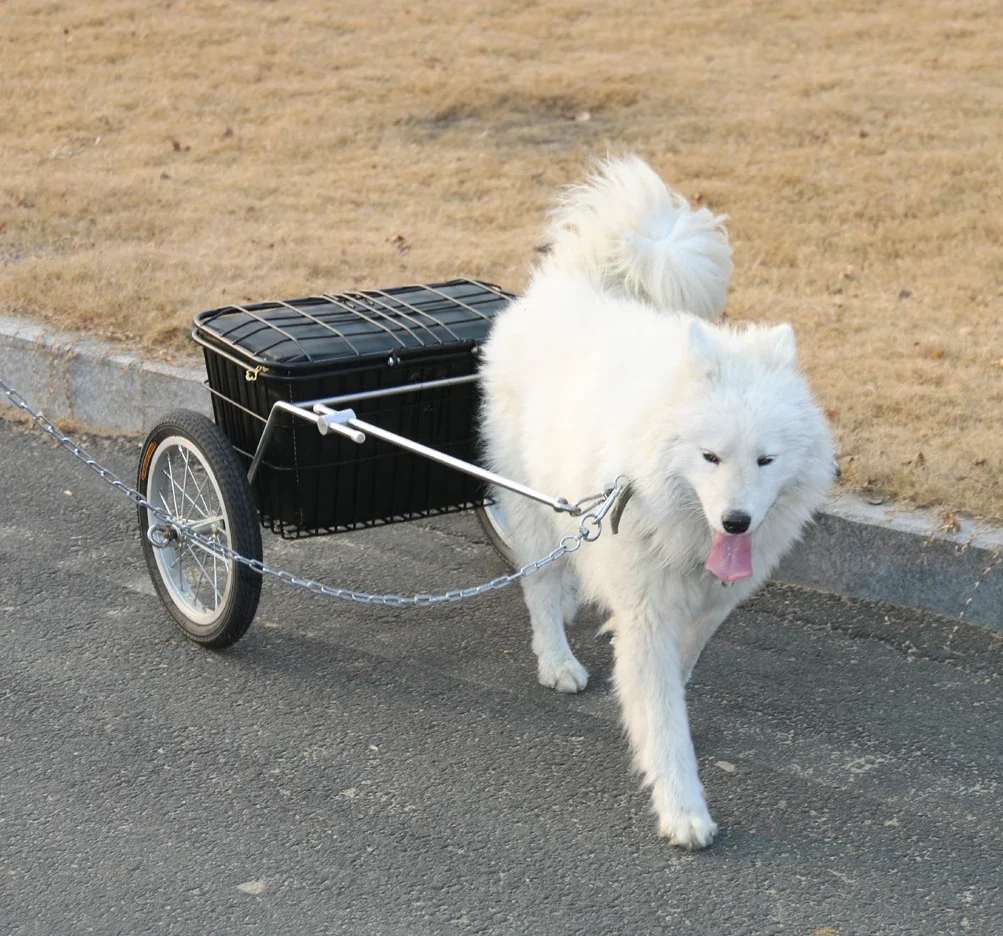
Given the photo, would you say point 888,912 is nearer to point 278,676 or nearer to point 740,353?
point 740,353

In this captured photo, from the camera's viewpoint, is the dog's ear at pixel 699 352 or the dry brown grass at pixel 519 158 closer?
the dog's ear at pixel 699 352

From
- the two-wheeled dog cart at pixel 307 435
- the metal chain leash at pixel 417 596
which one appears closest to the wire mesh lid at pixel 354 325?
the two-wheeled dog cart at pixel 307 435

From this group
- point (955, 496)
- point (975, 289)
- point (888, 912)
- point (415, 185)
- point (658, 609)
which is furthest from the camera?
point (415, 185)

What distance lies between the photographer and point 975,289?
281 inches

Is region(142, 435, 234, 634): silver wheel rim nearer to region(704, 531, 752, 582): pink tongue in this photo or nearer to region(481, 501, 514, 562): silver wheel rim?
region(481, 501, 514, 562): silver wheel rim

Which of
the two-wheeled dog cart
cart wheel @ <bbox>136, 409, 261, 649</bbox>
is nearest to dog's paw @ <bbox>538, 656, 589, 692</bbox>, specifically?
the two-wheeled dog cart

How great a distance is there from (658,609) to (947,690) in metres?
1.16

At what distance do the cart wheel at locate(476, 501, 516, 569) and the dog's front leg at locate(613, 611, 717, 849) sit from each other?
1.32 m

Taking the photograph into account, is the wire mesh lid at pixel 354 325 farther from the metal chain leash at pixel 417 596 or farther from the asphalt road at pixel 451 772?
the asphalt road at pixel 451 772

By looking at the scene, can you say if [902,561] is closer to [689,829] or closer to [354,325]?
[689,829]

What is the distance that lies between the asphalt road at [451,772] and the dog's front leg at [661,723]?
0.09m

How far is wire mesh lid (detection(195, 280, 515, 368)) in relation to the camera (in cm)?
412

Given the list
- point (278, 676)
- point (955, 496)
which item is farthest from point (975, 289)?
point (278, 676)

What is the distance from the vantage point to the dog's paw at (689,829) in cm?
341
